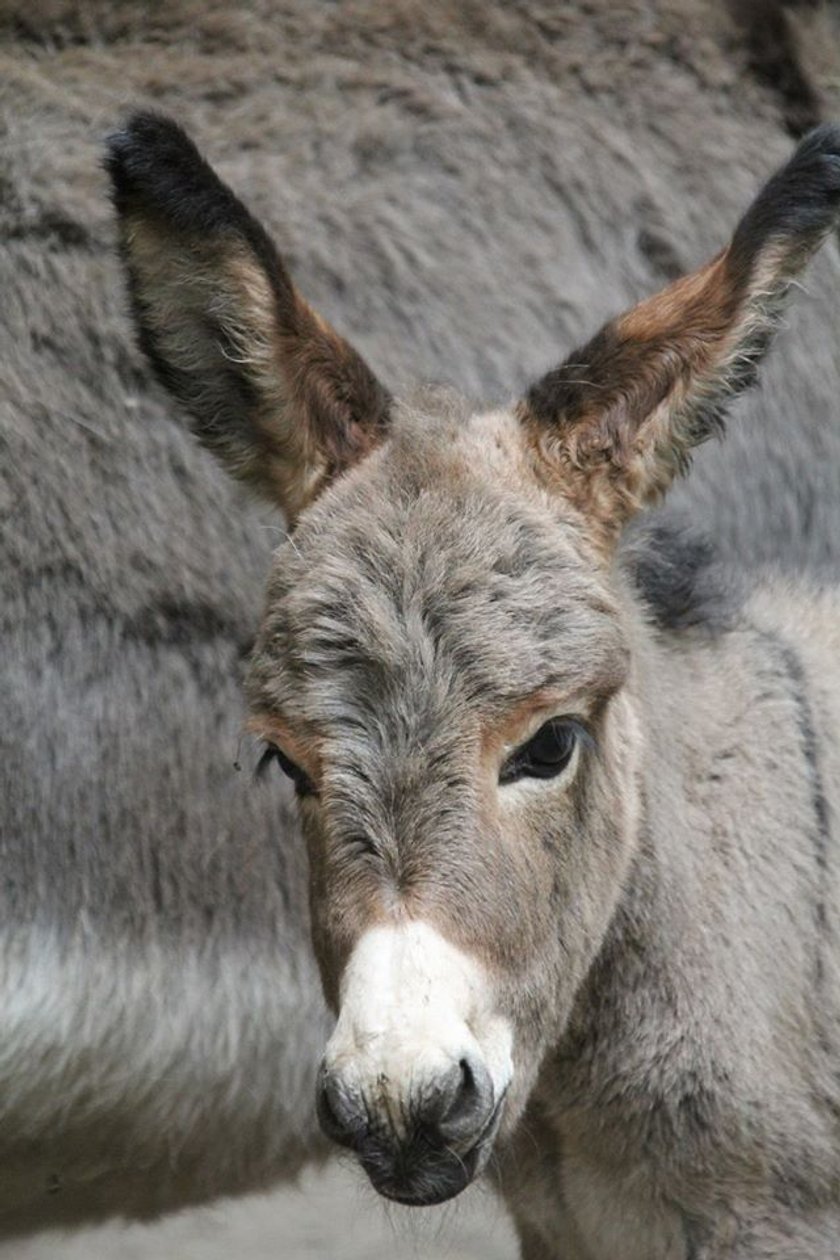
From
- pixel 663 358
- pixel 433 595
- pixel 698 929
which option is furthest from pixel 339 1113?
pixel 663 358

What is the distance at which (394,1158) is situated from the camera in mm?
3199

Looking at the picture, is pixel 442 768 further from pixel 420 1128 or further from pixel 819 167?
pixel 819 167

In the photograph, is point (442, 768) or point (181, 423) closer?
point (442, 768)

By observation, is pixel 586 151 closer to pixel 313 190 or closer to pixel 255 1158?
pixel 313 190

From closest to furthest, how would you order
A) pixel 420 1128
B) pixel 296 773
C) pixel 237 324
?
pixel 420 1128, pixel 296 773, pixel 237 324

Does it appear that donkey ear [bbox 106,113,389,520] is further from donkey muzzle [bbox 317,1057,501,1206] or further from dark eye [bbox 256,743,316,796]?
donkey muzzle [bbox 317,1057,501,1206]

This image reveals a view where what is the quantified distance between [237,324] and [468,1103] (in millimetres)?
1565

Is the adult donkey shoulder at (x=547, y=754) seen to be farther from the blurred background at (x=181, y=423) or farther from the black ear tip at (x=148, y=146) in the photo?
the blurred background at (x=181, y=423)

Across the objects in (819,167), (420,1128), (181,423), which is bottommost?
(420,1128)

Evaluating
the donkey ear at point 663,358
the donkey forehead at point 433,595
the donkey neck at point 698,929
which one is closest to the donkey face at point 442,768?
the donkey forehead at point 433,595

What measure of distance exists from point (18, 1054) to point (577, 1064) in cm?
160

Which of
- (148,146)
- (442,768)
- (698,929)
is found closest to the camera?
(442,768)

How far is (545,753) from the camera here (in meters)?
3.48

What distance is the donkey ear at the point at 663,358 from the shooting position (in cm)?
372
